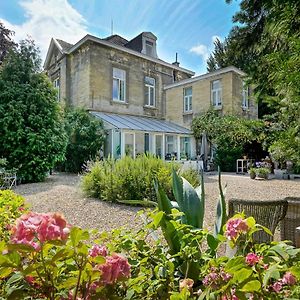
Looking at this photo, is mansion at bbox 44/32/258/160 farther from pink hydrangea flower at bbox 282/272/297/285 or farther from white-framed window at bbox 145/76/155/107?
pink hydrangea flower at bbox 282/272/297/285

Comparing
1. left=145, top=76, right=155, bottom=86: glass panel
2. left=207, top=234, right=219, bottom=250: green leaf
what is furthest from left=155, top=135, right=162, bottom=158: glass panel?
left=207, top=234, right=219, bottom=250: green leaf

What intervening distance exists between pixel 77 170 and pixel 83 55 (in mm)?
7016

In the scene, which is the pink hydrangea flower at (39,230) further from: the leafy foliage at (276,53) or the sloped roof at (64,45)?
the sloped roof at (64,45)

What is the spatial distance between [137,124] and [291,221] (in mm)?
13813

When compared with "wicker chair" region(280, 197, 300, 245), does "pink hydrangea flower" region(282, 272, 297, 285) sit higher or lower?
higher

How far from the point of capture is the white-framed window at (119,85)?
1783 centimetres

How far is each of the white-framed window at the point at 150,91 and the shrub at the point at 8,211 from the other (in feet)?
58.2

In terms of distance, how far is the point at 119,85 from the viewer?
59.3 feet

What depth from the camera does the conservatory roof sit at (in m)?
15.5

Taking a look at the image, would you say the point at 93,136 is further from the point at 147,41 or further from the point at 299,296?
the point at 299,296

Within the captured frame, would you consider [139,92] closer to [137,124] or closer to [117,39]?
[137,124]

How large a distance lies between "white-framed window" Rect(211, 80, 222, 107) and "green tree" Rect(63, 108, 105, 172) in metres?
8.05

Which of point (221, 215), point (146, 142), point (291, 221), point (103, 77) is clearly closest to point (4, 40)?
point (103, 77)

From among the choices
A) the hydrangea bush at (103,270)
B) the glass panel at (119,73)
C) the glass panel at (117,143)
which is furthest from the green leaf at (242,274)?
the glass panel at (119,73)
